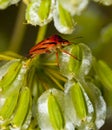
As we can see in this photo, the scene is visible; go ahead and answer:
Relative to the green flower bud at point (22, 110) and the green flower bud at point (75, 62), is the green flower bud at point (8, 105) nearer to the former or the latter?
the green flower bud at point (22, 110)

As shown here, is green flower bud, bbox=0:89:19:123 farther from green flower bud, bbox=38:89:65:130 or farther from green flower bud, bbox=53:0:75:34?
green flower bud, bbox=53:0:75:34

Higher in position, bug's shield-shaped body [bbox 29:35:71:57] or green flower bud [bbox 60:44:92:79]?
bug's shield-shaped body [bbox 29:35:71:57]

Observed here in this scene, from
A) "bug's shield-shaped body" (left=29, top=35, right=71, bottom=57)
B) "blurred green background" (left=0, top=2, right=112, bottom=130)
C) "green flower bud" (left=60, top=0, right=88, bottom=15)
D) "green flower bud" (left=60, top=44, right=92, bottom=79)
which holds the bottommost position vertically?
"blurred green background" (left=0, top=2, right=112, bottom=130)

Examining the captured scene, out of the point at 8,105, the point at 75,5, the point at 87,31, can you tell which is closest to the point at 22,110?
the point at 8,105

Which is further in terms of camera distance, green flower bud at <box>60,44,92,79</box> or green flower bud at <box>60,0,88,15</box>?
green flower bud at <box>60,44,92,79</box>

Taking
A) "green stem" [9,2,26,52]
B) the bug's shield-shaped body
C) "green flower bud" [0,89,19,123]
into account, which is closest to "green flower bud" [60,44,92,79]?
the bug's shield-shaped body

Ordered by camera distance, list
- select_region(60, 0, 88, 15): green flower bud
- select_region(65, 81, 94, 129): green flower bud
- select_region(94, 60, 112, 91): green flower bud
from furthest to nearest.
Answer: select_region(94, 60, 112, 91): green flower bud
select_region(65, 81, 94, 129): green flower bud
select_region(60, 0, 88, 15): green flower bud

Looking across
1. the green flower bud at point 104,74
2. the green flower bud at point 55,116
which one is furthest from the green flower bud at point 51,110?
the green flower bud at point 104,74

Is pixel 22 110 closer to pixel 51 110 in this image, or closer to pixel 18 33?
pixel 51 110

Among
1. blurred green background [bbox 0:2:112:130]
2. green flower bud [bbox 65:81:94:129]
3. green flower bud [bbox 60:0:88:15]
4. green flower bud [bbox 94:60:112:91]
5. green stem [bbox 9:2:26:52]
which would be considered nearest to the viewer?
green flower bud [bbox 60:0:88:15]
